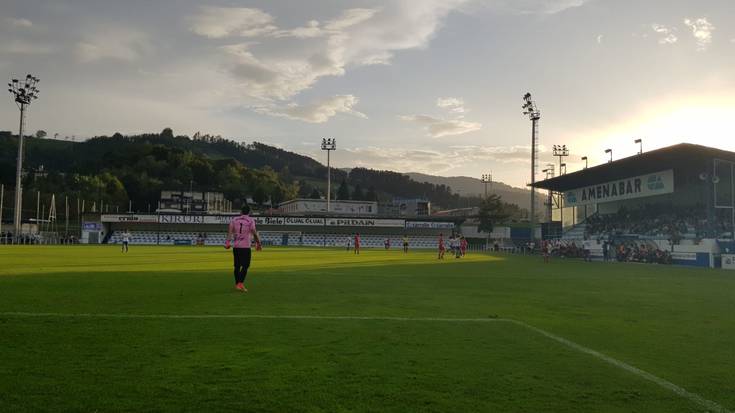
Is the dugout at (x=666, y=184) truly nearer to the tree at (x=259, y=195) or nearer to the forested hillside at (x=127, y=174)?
the forested hillside at (x=127, y=174)

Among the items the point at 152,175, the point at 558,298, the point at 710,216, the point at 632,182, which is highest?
the point at 152,175

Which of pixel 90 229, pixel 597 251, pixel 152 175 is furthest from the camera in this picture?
pixel 152 175

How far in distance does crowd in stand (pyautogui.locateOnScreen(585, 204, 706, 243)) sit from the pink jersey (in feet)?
123

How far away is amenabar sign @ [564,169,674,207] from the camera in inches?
1875

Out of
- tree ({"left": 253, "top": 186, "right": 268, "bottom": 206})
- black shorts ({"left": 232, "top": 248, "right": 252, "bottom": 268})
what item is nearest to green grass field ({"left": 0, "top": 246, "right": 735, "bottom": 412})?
black shorts ({"left": 232, "top": 248, "right": 252, "bottom": 268})

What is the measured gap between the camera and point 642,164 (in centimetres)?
4869

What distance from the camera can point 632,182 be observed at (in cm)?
5194

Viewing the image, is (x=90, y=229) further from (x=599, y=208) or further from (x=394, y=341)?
(x=394, y=341)

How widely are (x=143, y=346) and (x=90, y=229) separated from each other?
268ft

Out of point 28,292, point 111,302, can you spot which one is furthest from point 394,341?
point 28,292

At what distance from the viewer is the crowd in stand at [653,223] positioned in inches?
1661

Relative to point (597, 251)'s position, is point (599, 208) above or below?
above

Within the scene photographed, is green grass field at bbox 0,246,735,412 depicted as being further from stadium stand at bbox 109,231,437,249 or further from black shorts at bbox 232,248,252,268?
stadium stand at bbox 109,231,437,249

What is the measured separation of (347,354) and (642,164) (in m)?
49.4
